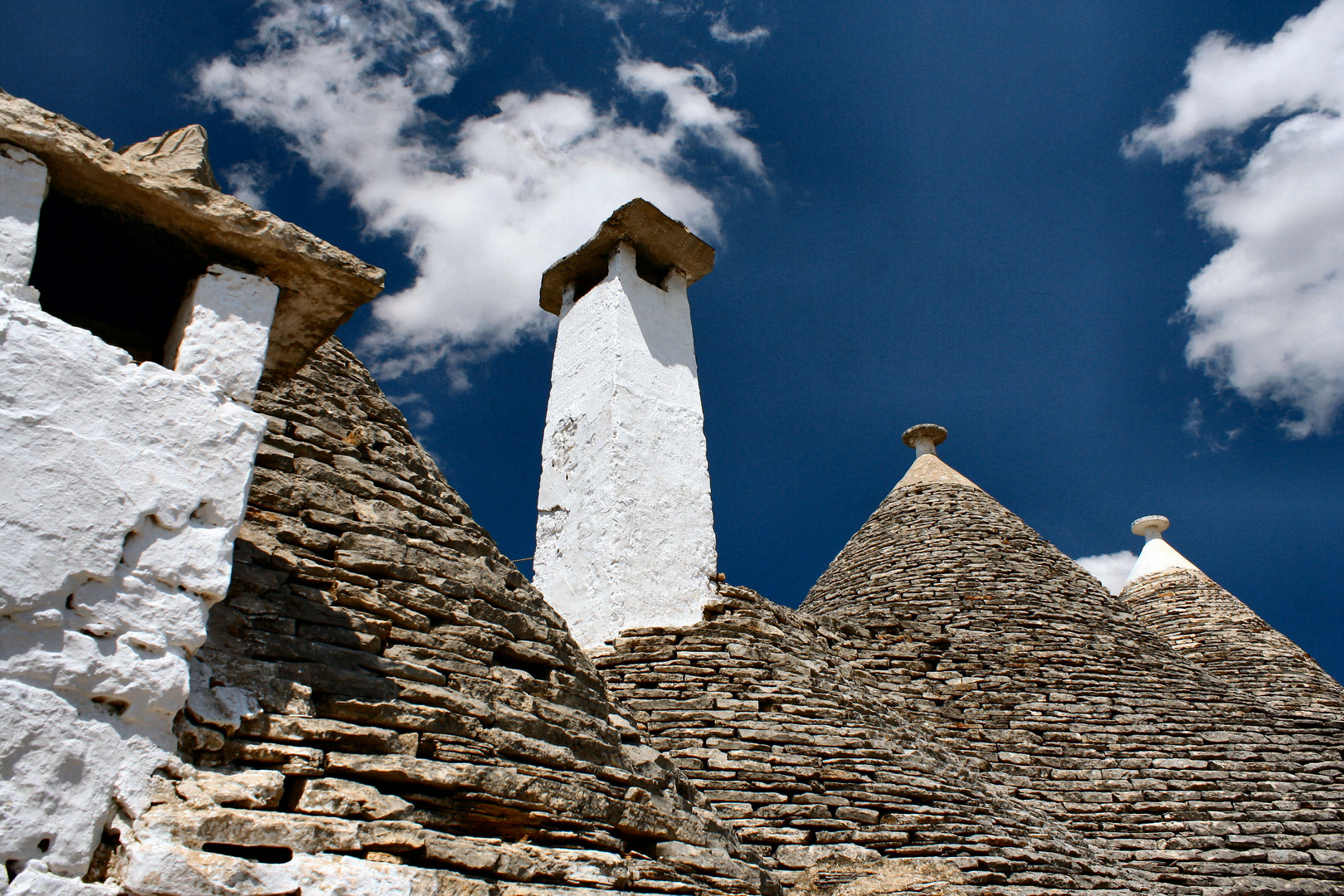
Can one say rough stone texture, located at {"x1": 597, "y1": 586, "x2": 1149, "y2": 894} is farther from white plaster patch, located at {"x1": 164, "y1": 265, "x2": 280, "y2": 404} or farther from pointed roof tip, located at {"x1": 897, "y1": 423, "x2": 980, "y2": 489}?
pointed roof tip, located at {"x1": 897, "y1": 423, "x2": 980, "y2": 489}

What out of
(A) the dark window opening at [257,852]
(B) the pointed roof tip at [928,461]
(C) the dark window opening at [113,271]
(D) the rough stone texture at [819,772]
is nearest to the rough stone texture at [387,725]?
(A) the dark window opening at [257,852]

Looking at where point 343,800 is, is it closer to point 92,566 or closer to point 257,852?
point 257,852

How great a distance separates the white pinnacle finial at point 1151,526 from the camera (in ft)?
47.9

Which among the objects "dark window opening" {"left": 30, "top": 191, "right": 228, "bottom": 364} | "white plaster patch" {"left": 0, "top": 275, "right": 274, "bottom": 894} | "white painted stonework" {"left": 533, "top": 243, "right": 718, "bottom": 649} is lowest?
"white plaster patch" {"left": 0, "top": 275, "right": 274, "bottom": 894}

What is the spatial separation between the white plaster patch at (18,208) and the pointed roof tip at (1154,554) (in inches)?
597

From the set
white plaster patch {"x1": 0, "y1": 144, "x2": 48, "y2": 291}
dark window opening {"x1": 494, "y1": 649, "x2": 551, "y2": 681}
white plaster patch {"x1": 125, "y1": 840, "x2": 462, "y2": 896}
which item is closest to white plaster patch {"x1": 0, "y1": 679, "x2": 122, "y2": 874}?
white plaster patch {"x1": 125, "y1": 840, "x2": 462, "y2": 896}

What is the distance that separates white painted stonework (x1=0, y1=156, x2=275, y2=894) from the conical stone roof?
33.7 feet

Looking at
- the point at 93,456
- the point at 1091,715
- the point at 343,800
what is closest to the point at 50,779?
the point at 343,800

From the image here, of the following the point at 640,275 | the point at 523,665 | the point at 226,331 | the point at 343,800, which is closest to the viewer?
the point at 343,800

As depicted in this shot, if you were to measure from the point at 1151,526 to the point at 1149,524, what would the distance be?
0.04 meters

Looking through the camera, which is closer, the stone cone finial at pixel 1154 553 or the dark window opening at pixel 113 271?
the dark window opening at pixel 113 271

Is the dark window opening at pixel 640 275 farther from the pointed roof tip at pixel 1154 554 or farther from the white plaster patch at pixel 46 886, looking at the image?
the pointed roof tip at pixel 1154 554

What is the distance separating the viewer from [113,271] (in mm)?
A: 3256

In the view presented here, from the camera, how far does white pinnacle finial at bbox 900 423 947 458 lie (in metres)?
12.0
